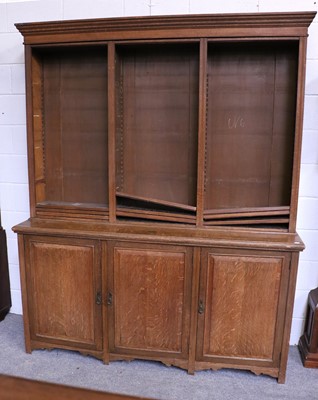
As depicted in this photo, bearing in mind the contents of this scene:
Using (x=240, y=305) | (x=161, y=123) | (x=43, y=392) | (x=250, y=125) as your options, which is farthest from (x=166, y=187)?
(x=43, y=392)

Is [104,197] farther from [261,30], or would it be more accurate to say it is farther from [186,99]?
[261,30]

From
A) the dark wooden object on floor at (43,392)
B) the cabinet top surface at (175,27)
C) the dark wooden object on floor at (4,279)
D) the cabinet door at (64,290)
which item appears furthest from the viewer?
the dark wooden object on floor at (4,279)

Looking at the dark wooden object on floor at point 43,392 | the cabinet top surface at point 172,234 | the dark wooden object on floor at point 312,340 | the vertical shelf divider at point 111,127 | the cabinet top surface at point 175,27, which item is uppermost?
the cabinet top surface at point 175,27

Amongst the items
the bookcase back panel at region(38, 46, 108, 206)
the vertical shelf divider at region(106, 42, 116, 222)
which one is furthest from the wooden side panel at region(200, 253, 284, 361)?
the bookcase back panel at region(38, 46, 108, 206)

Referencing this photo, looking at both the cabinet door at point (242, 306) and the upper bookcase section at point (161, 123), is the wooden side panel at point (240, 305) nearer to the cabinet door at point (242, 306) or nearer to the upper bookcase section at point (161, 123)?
the cabinet door at point (242, 306)

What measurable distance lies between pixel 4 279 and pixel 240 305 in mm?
1728

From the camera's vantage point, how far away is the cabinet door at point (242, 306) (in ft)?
6.73

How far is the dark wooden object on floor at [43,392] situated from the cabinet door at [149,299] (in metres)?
1.21

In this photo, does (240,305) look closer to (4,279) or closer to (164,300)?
(164,300)

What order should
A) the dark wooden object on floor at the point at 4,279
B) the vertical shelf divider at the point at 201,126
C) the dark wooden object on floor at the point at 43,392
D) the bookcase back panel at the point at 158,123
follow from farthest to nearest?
the dark wooden object on floor at the point at 4,279 → the bookcase back panel at the point at 158,123 → the vertical shelf divider at the point at 201,126 → the dark wooden object on floor at the point at 43,392

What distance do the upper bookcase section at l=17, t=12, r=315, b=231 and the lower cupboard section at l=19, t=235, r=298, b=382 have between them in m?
0.23

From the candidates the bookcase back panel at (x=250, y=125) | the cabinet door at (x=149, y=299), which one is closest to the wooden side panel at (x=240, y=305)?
the cabinet door at (x=149, y=299)

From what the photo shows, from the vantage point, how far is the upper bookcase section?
2.10 meters

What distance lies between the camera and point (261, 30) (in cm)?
195
